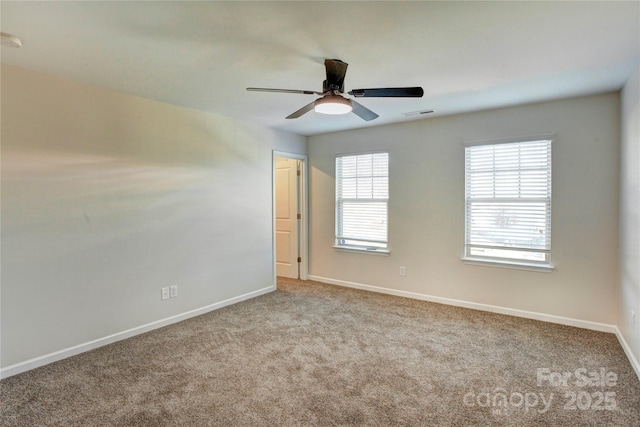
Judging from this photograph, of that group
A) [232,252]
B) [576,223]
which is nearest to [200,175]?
[232,252]

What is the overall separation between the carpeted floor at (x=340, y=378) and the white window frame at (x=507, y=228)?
68 cm

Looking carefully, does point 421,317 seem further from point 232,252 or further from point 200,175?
point 200,175

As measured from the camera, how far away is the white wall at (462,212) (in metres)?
3.50

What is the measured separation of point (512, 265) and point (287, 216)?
134 inches

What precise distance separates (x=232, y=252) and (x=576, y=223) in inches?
156

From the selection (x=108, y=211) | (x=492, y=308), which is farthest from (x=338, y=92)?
(x=492, y=308)

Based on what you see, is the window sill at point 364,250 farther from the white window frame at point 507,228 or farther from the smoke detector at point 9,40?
the smoke detector at point 9,40

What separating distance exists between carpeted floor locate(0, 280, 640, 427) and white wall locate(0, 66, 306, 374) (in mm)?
358

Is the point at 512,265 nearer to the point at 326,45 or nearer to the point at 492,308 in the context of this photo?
the point at 492,308

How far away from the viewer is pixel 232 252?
4.52 m

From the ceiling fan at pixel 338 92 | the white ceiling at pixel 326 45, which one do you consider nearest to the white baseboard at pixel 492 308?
the white ceiling at pixel 326 45

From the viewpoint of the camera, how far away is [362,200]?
5.20 meters

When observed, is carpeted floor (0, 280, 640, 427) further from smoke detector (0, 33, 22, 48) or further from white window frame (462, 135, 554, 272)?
smoke detector (0, 33, 22, 48)

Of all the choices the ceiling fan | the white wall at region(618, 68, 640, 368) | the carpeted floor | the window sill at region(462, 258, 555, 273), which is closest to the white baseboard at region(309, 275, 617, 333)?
the carpeted floor
